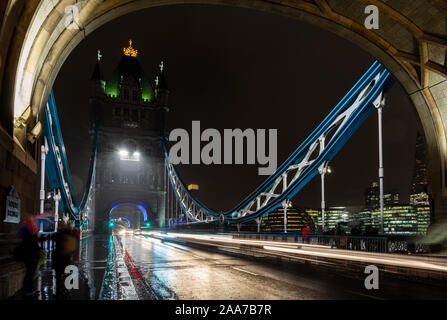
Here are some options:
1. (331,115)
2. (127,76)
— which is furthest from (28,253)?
(127,76)

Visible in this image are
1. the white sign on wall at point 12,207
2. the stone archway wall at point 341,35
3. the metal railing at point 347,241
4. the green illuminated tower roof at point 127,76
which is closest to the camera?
the white sign on wall at point 12,207

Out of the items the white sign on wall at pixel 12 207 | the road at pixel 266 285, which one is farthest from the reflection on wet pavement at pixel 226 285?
the white sign on wall at pixel 12 207

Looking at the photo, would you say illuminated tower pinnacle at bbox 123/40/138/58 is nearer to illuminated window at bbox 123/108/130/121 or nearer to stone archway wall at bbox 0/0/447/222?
illuminated window at bbox 123/108/130/121

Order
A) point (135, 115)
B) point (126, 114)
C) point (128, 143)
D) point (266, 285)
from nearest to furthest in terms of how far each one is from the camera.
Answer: point (266, 285) < point (128, 143) < point (126, 114) < point (135, 115)

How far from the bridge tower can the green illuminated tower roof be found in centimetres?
22

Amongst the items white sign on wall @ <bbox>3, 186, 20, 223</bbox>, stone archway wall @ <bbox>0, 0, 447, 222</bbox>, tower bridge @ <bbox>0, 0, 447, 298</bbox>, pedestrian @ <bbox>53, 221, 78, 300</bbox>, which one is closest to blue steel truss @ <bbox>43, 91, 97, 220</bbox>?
tower bridge @ <bbox>0, 0, 447, 298</bbox>

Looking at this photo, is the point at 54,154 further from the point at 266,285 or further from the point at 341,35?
the point at 266,285

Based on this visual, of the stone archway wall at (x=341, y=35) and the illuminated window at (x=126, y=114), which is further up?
the illuminated window at (x=126, y=114)

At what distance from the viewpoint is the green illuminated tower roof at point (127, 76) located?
9219 cm

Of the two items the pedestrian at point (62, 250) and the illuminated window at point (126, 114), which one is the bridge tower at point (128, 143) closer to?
the illuminated window at point (126, 114)

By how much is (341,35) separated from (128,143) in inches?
2857

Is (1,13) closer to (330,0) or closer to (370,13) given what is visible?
(330,0)

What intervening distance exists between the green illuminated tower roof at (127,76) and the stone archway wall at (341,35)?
264 ft

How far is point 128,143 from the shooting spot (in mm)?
83938
